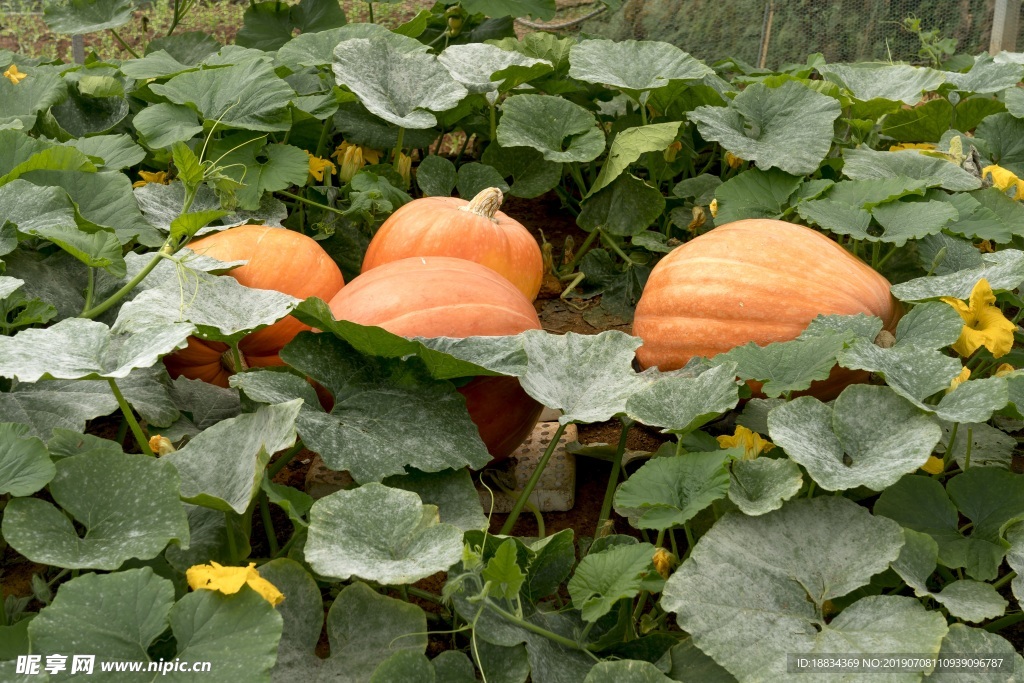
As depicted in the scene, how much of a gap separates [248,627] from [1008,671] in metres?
0.88

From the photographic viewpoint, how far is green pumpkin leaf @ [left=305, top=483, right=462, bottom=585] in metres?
1.11

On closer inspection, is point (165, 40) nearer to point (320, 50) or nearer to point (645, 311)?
point (320, 50)

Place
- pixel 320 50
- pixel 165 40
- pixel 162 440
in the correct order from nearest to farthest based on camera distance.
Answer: pixel 162 440 → pixel 320 50 → pixel 165 40

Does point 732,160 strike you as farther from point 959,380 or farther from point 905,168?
point 959,380

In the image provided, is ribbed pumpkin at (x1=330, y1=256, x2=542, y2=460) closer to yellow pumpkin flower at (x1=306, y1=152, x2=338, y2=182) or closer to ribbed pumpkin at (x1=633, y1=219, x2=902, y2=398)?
ribbed pumpkin at (x1=633, y1=219, x2=902, y2=398)

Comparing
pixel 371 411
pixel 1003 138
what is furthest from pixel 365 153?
pixel 1003 138

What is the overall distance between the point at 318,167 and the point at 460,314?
31.4 inches

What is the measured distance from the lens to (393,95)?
2.27m

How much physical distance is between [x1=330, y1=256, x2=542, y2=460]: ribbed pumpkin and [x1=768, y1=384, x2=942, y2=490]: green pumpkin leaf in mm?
480

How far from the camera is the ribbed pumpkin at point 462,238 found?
1.99m

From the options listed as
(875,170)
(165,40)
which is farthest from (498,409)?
(165,40)

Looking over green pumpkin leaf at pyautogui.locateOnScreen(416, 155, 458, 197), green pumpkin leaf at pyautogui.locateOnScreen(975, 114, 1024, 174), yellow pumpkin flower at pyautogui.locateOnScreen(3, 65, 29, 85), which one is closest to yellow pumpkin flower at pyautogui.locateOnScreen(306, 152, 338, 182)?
green pumpkin leaf at pyautogui.locateOnScreen(416, 155, 458, 197)

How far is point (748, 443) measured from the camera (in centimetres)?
149

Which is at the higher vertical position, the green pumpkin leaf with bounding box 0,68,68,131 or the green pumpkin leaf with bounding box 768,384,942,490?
the green pumpkin leaf with bounding box 0,68,68,131
